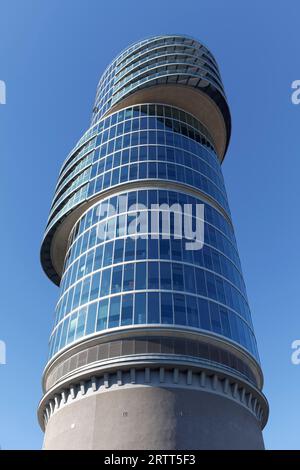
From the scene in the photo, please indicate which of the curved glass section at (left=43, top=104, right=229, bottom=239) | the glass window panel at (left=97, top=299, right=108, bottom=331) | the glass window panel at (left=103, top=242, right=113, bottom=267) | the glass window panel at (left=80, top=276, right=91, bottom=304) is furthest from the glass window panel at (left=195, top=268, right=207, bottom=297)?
the curved glass section at (left=43, top=104, right=229, bottom=239)

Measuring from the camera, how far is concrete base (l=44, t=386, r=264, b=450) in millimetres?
31938

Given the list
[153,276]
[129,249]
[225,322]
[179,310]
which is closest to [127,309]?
[153,276]

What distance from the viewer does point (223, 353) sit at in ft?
124

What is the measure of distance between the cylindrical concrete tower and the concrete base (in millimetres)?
82

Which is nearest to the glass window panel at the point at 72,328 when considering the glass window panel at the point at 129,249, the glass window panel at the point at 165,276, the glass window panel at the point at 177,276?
the glass window panel at the point at 129,249

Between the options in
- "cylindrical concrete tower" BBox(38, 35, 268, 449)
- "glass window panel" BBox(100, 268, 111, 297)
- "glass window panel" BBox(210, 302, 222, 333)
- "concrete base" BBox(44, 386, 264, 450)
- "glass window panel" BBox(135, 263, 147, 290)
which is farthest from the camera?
"glass window panel" BBox(100, 268, 111, 297)

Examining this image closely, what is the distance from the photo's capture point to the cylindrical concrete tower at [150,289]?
1330 inches

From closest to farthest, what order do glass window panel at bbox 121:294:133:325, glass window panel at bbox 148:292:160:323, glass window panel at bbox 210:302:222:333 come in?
glass window panel at bbox 148:292:160:323 → glass window panel at bbox 121:294:133:325 → glass window panel at bbox 210:302:222:333

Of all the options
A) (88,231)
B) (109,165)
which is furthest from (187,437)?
(109,165)

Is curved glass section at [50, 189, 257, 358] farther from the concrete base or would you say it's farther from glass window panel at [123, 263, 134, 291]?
the concrete base

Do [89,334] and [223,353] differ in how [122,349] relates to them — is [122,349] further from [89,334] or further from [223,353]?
[223,353]

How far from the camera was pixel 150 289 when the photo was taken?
128ft

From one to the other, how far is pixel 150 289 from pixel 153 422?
1068 centimetres

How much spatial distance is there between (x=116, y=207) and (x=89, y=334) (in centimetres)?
1379
